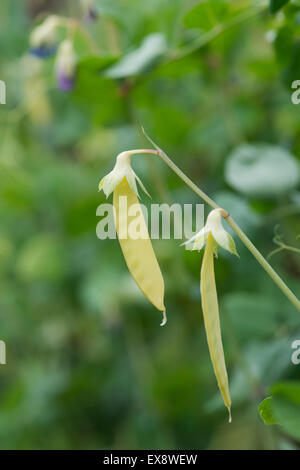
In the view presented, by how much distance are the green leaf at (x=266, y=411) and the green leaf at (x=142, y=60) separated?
0.36 m

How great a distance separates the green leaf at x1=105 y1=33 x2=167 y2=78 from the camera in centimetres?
61

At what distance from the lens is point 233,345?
61cm

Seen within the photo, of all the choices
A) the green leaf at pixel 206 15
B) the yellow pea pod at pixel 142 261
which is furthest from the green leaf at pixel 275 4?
the yellow pea pod at pixel 142 261

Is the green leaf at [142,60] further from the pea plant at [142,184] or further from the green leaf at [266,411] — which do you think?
the green leaf at [266,411]

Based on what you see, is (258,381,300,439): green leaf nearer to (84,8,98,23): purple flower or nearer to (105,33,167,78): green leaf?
(105,33,167,78): green leaf

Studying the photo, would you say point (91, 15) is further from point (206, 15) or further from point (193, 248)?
point (193, 248)

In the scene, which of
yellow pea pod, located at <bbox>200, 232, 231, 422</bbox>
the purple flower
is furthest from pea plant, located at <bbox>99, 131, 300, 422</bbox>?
the purple flower

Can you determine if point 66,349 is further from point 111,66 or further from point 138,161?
point 111,66

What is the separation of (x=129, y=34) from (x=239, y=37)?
16cm

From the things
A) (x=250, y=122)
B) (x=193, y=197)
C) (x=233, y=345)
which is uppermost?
(x=250, y=122)
